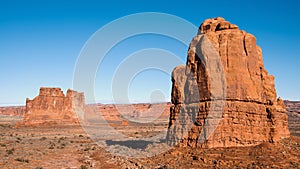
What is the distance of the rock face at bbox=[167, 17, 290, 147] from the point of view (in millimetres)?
15211

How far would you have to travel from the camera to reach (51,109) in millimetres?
68938

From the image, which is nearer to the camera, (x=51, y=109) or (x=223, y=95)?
(x=223, y=95)

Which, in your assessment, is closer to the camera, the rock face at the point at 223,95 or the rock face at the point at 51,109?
the rock face at the point at 223,95

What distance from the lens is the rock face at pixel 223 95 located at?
15.2 meters

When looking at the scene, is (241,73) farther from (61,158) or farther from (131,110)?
(131,110)

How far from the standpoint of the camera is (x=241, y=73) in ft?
53.0

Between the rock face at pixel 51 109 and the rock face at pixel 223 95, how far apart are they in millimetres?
56451

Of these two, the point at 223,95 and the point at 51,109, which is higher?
the point at 223,95

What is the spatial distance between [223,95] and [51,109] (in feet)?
202

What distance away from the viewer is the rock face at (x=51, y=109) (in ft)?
218

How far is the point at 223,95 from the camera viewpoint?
616 inches

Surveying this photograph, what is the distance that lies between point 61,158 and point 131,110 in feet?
439

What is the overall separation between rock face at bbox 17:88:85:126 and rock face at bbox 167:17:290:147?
56451 millimetres

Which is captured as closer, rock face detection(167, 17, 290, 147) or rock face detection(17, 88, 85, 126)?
rock face detection(167, 17, 290, 147)
